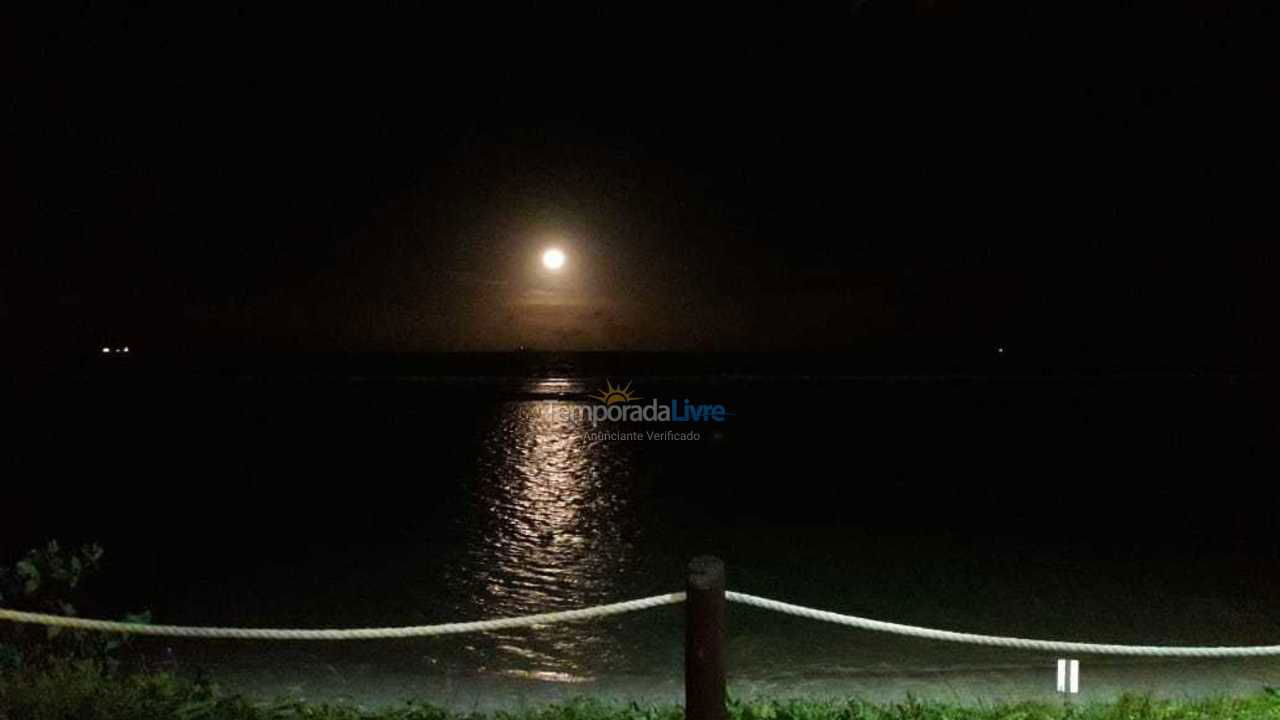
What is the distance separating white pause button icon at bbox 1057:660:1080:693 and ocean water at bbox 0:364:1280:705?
2.28 feet

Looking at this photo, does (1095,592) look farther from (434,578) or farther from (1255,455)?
(1255,455)

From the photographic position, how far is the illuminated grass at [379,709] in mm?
3955

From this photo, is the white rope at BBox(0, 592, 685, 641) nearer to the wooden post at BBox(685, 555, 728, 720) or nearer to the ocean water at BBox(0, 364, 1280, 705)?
the wooden post at BBox(685, 555, 728, 720)

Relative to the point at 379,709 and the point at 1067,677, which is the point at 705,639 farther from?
the point at 1067,677

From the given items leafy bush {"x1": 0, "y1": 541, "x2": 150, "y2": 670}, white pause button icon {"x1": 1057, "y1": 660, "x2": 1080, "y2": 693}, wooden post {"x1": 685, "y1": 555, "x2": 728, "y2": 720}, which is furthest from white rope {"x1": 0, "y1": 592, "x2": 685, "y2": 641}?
white pause button icon {"x1": 1057, "y1": 660, "x2": 1080, "y2": 693}

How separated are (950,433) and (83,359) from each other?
110ft

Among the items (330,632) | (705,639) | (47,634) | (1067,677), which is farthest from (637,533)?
(705,639)

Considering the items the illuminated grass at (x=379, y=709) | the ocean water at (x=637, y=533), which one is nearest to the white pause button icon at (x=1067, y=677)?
the illuminated grass at (x=379, y=709)

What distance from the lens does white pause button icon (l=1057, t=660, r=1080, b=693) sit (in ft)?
16.4

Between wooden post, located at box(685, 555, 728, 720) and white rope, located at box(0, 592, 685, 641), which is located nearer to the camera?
wooden post, located at box(685, 555, 728, 720)

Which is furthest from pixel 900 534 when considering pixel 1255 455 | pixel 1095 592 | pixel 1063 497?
pixel 1255 455

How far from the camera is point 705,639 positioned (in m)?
3.03

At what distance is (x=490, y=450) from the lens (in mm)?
15812

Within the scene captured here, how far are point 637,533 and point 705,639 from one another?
699cm
